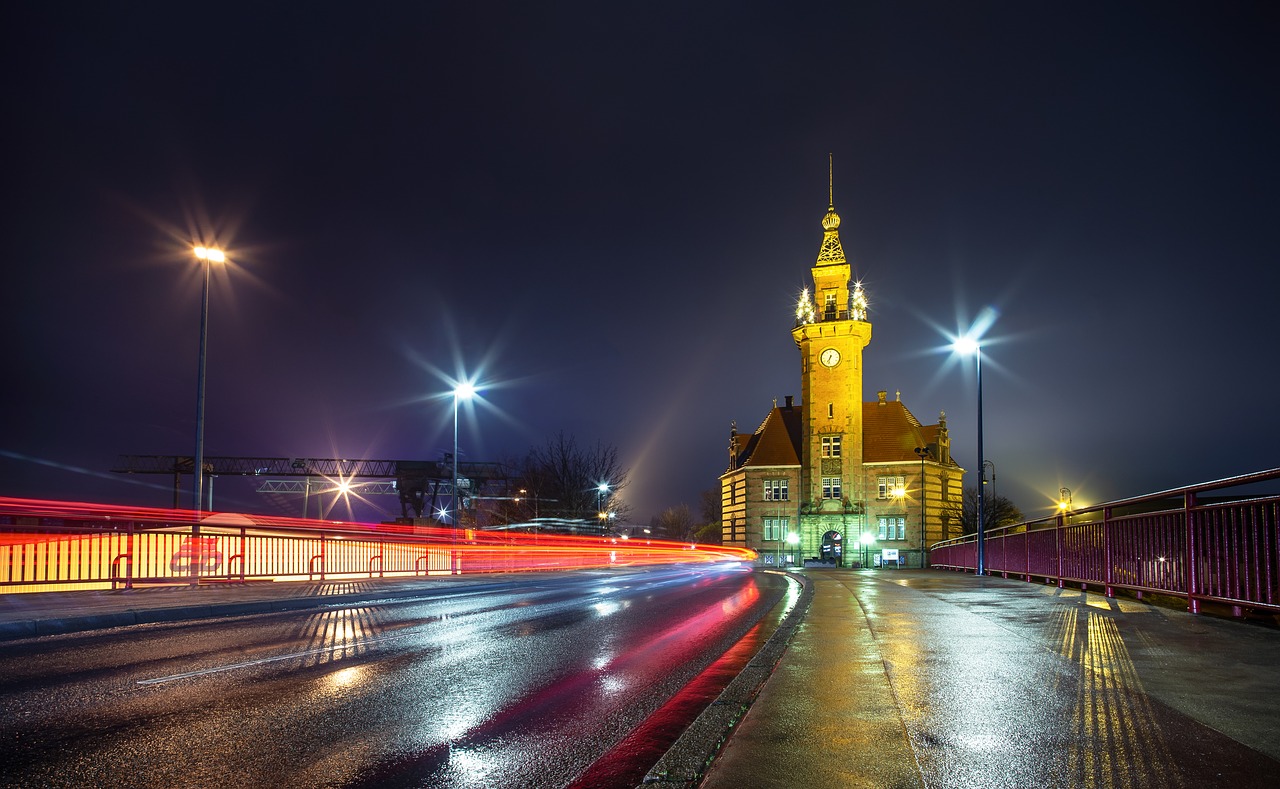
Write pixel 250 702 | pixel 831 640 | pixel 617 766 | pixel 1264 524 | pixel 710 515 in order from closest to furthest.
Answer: pixel 617 766
pixel 250 702
pixel 1264 524
pixel 831 640
pixel 710 515

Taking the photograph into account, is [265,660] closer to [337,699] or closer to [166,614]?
[337,699]

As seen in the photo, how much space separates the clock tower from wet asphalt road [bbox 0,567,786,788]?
60431 mm

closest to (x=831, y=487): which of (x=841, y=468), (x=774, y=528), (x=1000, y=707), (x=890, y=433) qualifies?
(x=841, y=468)

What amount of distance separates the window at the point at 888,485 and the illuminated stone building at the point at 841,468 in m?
0.09

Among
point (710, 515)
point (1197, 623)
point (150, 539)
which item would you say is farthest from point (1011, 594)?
point (710, 515)

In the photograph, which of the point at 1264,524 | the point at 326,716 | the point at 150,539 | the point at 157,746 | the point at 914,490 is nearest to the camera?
the point at 157,746

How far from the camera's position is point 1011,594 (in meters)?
13.2

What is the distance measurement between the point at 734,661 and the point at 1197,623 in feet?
14.8

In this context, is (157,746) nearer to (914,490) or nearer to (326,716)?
(326,716)

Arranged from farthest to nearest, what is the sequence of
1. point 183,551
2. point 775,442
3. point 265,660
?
point 775,442 < point 183,551 < point 265,660

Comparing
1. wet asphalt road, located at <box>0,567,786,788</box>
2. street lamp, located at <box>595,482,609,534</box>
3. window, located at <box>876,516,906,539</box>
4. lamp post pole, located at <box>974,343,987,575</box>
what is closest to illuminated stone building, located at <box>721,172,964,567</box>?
window, located at <box>876,516,906,539</box>

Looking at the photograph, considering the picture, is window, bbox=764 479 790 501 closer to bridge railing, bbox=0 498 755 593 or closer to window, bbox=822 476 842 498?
window, bbox=822 476 842 498

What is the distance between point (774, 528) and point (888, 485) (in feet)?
34.3

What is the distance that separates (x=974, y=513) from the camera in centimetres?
8681
